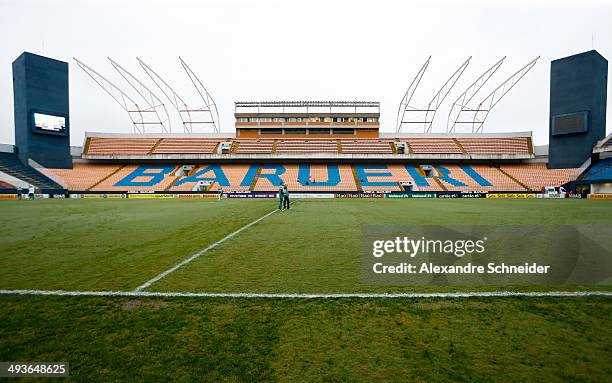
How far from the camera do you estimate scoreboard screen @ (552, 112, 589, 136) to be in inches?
1644

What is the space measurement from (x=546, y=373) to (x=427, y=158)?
2003 inches

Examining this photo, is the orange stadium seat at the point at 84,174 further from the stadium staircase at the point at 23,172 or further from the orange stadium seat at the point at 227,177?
the orange stadium seat at the point at 227,177

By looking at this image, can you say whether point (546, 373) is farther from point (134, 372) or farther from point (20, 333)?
point (20, 333)

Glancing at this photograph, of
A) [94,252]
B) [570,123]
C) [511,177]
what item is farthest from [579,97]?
[94,252]

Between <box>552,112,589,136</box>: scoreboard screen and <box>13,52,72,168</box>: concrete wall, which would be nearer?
<box>13,52,72,168</box>: concrete wall

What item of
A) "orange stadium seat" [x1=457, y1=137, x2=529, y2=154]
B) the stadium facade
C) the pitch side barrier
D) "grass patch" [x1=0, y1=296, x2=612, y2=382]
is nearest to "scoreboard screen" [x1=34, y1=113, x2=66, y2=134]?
the stadium facade

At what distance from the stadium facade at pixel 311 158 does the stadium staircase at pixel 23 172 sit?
11cm

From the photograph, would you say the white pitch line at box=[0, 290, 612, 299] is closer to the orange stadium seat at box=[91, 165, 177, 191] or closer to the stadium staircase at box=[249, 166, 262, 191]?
the stadium staircase at box=[249, 166, 262, 191]

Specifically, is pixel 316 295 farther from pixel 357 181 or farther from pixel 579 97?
pixel 579 97

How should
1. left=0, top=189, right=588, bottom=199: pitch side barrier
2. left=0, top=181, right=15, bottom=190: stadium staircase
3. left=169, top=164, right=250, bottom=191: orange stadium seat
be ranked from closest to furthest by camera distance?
left=0, top=181, right=15, bottom=190: stadium staircase < left=0, top=189, right=588, bottom=199: pitch side barrier < left=169, top=164, right=250, bottom=191: orange stadium seat

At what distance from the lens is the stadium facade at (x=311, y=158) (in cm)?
4153

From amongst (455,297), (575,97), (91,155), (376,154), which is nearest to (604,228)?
(455,297)

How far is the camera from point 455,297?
3.87 meters

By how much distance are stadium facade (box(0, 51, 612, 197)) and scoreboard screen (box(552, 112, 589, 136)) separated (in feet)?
0.36
